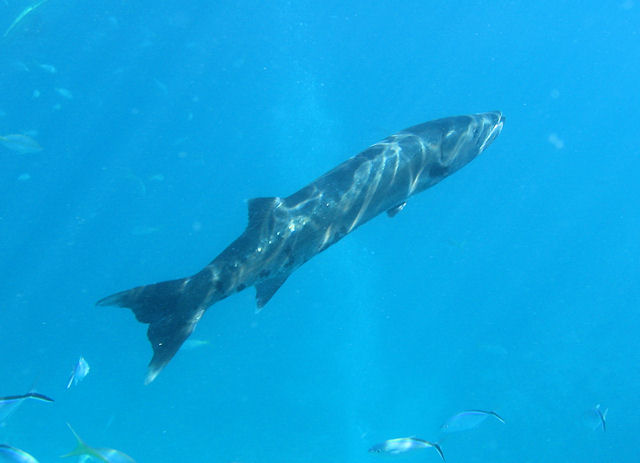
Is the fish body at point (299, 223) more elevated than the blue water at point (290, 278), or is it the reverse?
the blue water at point (290, 278)

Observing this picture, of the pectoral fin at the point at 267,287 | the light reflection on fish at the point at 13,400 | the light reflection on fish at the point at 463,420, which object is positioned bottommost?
the light reflection on fish at the point at 463,420

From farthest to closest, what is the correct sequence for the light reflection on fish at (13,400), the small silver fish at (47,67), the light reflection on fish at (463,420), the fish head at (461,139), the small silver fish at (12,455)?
the small silver fish at (47,67) → the light reflection on fish at (463,420) → the fish head at (461,139) → the small silver fish at (12,455) → the light reflection on fish at (13,400)

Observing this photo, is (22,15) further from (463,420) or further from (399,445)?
(463,420)

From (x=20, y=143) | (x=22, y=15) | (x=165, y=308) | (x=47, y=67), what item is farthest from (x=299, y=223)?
(x=22, y=15)

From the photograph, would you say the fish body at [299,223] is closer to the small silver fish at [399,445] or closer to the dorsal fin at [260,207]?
the dorsal fin at [260,207]

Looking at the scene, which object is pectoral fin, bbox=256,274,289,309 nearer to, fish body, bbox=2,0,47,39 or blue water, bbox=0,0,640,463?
blue water, bbox=0,0,640,463

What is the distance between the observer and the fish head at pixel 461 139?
17.8 feet

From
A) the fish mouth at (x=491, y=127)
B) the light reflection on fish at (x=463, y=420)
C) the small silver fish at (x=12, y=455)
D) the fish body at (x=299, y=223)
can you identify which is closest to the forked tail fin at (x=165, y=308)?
the fish body at (x=299, y=223)

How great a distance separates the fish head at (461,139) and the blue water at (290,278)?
12698mm

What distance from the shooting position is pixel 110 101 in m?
26.6

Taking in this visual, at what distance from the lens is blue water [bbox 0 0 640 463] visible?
73.5 feet

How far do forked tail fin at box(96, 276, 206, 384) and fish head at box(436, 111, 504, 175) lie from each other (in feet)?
10.7

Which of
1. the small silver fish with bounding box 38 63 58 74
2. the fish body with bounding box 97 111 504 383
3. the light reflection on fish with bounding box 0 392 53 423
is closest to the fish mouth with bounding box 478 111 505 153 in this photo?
the fish body with bounding box 97 111 504 383

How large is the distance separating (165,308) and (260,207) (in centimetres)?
130
